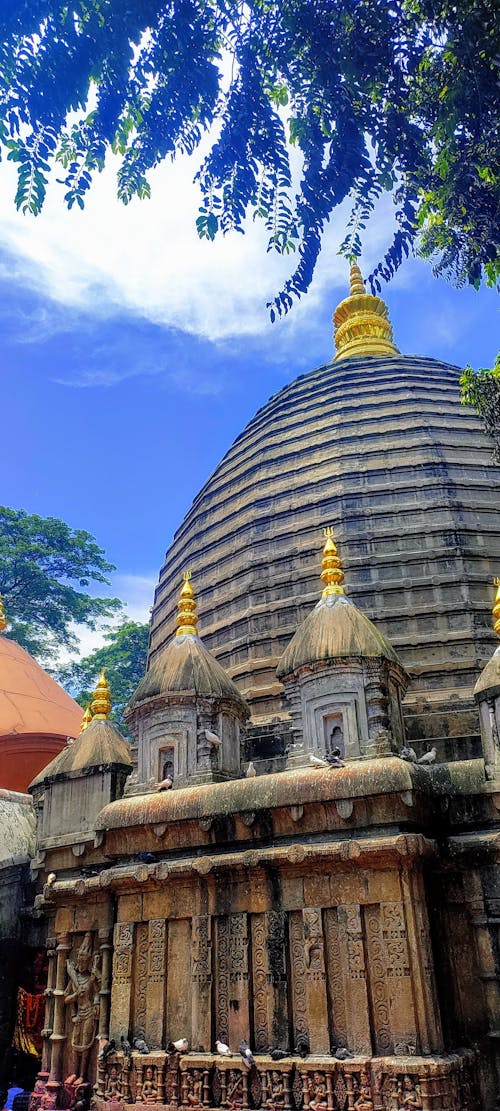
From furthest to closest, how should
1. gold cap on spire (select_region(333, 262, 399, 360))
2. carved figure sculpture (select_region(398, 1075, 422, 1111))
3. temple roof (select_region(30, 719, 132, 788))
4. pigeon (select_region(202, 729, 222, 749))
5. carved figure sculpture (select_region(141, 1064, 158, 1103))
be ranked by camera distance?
gold cap on spire (select_region(333, 262, 399, 360)) < temple roof (select_region(30, 719, 132, 788)) < pigeon (select_region(202, 729, 222, 749)) < carved figure sculpture (select_region(141, 1064, 158, 1103)) < carved figure sculpture (select_region(398, 1075, 422, 1111))

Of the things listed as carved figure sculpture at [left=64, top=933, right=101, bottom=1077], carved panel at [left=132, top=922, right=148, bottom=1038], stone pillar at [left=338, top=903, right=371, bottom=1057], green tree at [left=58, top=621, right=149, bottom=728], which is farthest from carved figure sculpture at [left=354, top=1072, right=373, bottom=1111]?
green tree at [left=58, top=621, right=149, bottom=728]

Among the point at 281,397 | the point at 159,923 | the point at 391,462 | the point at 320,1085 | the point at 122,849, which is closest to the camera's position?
the point at 320,1085

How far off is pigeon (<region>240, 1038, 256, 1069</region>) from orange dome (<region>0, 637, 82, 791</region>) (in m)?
8.93

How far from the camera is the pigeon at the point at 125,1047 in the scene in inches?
360

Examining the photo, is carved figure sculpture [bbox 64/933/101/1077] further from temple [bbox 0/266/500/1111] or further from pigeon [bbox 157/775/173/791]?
pigeon [bbox 157/775/173/791]

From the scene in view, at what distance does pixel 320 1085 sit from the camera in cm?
791

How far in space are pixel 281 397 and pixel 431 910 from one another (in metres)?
15.2

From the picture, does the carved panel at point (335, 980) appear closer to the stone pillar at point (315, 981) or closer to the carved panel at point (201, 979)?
the stone pillar at point (315, 981)

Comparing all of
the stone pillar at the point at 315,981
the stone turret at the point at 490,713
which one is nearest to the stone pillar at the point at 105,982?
the stone pillar at the point at 315,981

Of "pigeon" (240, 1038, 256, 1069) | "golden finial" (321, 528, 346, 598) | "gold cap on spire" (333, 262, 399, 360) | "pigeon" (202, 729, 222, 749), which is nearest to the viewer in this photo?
"pigeon" (240, 1038, 256, 1069)

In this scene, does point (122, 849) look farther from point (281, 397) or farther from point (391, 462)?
point (281, 397)

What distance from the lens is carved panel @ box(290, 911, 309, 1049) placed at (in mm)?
Result: 8375

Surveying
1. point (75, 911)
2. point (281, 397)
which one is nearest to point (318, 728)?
point (75, 911)

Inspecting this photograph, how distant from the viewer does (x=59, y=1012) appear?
33.8ft
